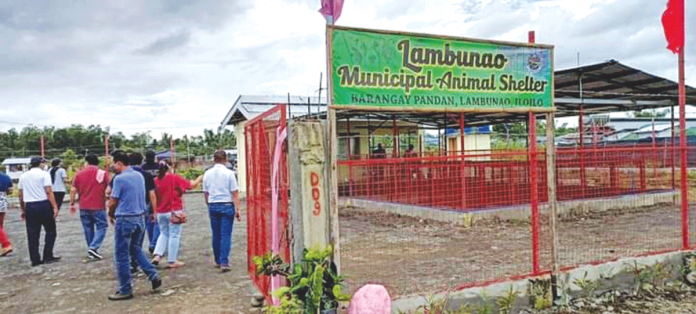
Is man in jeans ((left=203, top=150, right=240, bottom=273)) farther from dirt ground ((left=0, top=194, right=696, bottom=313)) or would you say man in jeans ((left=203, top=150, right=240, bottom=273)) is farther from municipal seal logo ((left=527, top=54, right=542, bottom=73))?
municipal seal logo ((left=527, top=54, right=542, bottom=73))

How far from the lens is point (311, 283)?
373 cm

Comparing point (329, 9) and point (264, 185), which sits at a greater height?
point (329, 9)

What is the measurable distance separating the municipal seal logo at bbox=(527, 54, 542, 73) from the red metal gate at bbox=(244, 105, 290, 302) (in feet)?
8.08

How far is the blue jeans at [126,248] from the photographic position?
217 inches

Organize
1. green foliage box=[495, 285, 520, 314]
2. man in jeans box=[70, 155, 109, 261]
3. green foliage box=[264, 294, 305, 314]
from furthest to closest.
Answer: man in jeans box=[70, 155, 109, 261], green foliage box=[495, 285, 520, 314], green foliage box=[264, 294, 305, 314]

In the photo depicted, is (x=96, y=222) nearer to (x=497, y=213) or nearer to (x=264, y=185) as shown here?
(x=264, y=185)

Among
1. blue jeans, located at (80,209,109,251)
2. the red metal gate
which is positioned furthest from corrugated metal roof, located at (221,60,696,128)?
blue jeans, located at (80,209,109,251)

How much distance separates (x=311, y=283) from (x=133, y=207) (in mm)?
2807

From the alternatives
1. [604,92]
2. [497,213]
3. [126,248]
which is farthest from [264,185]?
[604,92]

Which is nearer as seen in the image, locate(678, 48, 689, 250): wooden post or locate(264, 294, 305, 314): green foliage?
locate(264, 294, 305, 314): green foliage

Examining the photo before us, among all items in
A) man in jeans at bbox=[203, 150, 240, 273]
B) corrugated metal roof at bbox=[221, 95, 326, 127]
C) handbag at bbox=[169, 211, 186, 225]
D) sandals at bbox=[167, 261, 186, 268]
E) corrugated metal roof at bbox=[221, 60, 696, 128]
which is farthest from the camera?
corrugated metal roof at bbox=[221, 95, 326, 127]

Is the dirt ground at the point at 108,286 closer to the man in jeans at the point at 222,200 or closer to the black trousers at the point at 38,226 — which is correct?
the black trousers at the point at 38,226

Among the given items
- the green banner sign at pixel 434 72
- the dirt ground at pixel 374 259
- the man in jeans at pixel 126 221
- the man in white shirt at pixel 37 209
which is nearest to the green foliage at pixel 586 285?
the dirt ground at pixel 374 259

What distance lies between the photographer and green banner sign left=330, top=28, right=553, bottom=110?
13.5 feet
